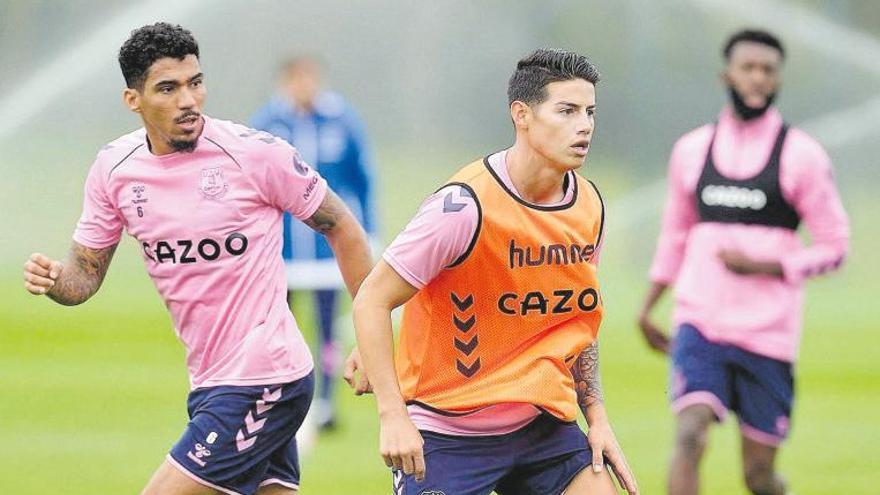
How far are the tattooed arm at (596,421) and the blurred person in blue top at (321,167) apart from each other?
6329 mm

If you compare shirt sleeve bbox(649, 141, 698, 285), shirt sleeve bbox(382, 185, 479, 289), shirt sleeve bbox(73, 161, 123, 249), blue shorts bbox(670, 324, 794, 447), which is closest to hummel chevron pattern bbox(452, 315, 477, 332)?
shirt sleeve bbox(382, 185, 479, 289)

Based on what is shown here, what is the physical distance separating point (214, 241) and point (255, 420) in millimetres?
673

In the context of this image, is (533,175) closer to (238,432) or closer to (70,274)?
(238,432)

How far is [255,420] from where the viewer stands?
6625mm

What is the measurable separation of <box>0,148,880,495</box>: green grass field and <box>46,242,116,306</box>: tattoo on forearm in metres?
3.72

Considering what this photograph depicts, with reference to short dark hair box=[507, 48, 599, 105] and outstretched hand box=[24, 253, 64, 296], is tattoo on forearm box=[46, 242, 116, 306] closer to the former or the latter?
outstretched hand box=[24, 253, 64, 296]

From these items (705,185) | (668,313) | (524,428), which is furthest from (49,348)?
(524,428)

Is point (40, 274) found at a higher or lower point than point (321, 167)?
lower

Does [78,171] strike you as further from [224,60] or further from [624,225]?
[624,225]

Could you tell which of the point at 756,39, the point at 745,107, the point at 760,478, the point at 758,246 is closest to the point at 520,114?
the point at 758,246

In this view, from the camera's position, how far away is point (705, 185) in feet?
28.0

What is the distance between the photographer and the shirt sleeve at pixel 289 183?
21.7ft

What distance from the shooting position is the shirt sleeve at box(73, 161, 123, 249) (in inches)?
266

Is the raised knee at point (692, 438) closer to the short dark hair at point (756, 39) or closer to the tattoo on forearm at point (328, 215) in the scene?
the short dark hair at point (756, 39)
